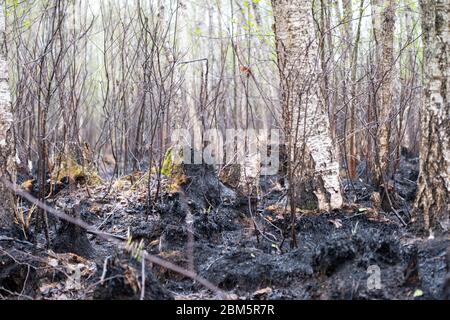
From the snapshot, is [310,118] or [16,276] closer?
[16,276]

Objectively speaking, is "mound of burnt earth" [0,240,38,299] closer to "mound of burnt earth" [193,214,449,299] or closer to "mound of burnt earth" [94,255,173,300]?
"mound of burnt earth" [94,255,173,300]

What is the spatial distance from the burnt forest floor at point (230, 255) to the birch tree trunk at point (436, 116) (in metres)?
0.22

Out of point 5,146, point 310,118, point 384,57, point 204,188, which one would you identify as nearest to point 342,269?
point 310,118

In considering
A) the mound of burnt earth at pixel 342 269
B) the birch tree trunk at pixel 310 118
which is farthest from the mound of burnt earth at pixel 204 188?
the mound of burnt earth at pixel 342 269

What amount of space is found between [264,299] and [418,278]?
2.78 ft

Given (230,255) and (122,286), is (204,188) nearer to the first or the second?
(230,255)

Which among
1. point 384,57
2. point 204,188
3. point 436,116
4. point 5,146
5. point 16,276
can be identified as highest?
point 384,57

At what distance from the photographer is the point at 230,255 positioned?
3.25 meters

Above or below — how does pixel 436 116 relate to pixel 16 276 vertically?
above

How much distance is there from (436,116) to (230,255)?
156 cm

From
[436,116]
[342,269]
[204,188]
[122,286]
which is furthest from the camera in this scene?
[204,188]

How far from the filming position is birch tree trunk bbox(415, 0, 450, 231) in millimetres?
2834

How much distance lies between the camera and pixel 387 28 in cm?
530

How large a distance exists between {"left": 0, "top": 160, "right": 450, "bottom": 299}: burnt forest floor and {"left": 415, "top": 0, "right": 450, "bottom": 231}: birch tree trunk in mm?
224
